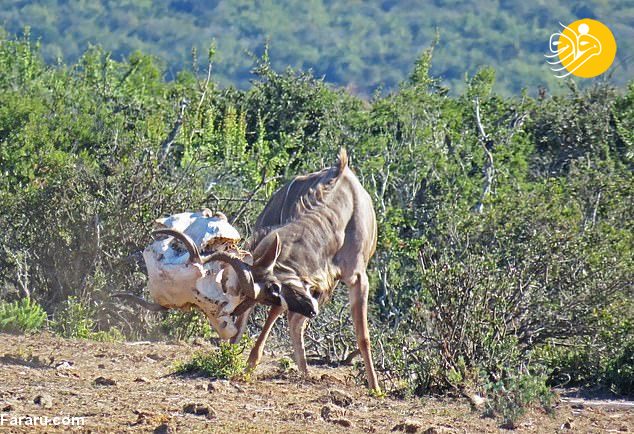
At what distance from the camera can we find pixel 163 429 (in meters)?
8.98

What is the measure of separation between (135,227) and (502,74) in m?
76.6

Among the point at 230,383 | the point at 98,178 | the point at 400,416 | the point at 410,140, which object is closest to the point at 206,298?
the point at 230,383

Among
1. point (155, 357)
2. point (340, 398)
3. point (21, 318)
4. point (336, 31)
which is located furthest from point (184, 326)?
point (336, 31)

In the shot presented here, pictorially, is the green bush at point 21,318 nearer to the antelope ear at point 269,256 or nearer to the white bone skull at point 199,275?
the white bone skull at point 199,275

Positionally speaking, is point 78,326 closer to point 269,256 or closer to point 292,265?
point 292,265

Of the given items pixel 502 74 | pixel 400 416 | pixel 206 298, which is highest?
pixel 502 74

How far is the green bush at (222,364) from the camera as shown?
11070 millimetres

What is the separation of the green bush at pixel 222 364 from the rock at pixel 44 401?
5.87ft

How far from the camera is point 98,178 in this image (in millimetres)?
15641

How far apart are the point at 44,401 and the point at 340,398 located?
2.34 meters

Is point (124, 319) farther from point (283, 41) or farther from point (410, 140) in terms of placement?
point (283, 41)

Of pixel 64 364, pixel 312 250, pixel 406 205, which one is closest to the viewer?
pixel 64 364

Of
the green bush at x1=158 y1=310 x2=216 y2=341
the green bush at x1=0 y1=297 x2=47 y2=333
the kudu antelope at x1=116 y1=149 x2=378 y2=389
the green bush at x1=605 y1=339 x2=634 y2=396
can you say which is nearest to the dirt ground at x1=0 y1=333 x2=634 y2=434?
A: the green bush at x1=605 y1=339 x2=634 y2=396

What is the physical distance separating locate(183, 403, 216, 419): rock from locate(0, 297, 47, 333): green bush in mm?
4592
